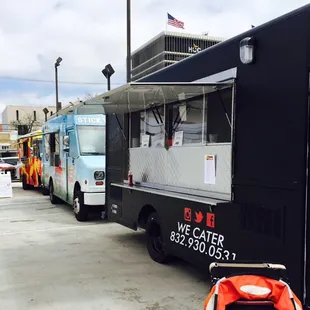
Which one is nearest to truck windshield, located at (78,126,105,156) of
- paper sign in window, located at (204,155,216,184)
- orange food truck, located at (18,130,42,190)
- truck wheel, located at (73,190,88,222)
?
truck wheel, located at (73,190,88,222)

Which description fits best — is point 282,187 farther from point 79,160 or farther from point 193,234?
point 79,160

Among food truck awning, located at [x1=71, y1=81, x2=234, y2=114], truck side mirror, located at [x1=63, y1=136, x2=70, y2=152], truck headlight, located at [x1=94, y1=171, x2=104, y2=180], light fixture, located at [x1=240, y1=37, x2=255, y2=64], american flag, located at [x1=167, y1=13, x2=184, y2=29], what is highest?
american flag, located at [x1=167, y1=13, x2=184, y2=29]

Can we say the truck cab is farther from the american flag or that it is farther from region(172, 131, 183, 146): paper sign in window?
the american flag

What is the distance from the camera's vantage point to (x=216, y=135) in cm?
498

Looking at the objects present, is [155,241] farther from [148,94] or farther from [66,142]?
[66,142]

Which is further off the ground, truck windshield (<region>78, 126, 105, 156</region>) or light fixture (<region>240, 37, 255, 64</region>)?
light fixture (<region>240, 37, 255, 64</region>)

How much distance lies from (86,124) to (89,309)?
642 cm

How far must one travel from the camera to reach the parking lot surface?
4.84 meters

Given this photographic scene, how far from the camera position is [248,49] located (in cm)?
424

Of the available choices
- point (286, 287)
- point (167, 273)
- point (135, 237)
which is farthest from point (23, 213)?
point (286, 287)

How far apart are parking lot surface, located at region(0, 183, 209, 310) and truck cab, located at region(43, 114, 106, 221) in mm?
799

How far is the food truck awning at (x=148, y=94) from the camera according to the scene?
4918 mm

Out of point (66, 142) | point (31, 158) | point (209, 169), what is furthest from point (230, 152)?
point (31, 158)

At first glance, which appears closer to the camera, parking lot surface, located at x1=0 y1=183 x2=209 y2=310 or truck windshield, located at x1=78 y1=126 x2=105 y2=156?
parking lot surface, located at x1=0 y1=183 x2=209 y2=310
